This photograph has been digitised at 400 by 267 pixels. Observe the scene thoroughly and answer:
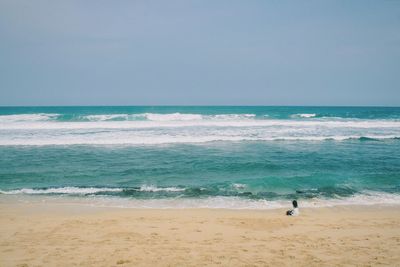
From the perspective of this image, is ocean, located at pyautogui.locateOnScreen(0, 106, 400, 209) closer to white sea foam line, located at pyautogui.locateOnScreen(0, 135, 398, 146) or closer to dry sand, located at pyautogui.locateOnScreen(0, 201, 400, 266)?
white sea foam line, located at pyautogui.locateOnScreen(0, 135, 398, 146)

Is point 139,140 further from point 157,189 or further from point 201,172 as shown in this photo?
point 157,189

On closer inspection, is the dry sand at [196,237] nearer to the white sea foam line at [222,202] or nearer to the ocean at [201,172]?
the white sea foam line at [222,202]

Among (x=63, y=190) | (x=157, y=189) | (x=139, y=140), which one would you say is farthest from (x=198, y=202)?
(x=139, y=140)

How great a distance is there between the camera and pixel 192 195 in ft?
34.9

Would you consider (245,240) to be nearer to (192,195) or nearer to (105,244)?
(105,244)

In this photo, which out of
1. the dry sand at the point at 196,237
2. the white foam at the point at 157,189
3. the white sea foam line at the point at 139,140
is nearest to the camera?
the dry sand at the point at 196,237

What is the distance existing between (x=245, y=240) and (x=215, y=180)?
5.78m

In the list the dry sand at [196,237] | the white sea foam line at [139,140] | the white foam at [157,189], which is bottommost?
the white foam at [157,189]

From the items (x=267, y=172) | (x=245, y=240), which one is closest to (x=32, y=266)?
(x=245, y=240)

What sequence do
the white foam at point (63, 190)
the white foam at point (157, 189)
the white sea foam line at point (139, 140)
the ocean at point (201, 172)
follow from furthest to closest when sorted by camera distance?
1. the white sea foam line at point (139, 140)
2. the white foam at point (157, 189)
3. the white foam at point (63, 190)
4. the ocean at point (201, 172)

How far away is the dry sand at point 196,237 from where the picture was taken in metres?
5.73

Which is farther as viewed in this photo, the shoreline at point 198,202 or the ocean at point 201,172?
the ocean at point 201,172

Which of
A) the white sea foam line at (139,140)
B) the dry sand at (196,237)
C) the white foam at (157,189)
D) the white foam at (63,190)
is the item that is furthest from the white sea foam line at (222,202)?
the white sea foam line at (139,140)

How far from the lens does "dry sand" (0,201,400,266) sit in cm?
573
